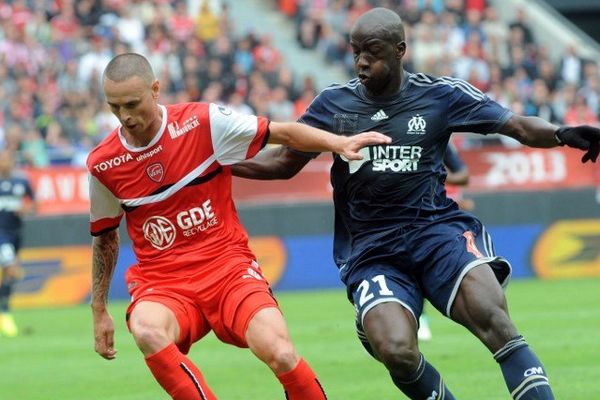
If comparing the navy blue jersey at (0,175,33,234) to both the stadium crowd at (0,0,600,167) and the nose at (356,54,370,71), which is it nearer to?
the stadium crowd at (0,0,600,167)

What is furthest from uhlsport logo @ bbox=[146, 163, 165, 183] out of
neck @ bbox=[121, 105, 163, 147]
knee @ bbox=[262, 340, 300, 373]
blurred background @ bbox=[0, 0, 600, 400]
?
blurred background @ bbox=[0, 0, 600, 400]

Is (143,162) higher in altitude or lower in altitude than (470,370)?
higher

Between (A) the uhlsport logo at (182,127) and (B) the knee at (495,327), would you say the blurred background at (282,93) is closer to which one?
(A) the uhlsport logo at (182,127)

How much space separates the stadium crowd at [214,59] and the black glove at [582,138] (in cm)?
1389

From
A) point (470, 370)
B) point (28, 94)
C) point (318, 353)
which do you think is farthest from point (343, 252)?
point (28, 94)

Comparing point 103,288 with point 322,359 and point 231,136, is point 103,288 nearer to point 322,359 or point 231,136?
point 231,136

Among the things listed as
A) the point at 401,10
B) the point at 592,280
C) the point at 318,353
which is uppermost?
the point at 401,10

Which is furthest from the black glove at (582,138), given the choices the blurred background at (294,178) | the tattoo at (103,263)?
the blurred background at (294,178)

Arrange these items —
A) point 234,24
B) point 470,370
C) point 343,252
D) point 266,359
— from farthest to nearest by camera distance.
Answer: point 234,24 < point 470,370 < point 343,252 < point 266,359

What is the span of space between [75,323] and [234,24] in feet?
39.0

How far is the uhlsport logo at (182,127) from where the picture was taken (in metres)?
7.80

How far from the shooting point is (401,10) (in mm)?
28641

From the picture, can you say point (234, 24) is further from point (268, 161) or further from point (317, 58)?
point (268, 161)

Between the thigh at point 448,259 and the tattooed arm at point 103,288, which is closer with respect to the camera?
the thigh at point 448,259
